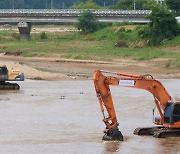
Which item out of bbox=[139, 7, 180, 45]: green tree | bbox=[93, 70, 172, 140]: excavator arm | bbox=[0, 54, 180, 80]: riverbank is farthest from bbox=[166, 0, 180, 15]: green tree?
bbox=[93, 70, 172, 140]: excavator arm

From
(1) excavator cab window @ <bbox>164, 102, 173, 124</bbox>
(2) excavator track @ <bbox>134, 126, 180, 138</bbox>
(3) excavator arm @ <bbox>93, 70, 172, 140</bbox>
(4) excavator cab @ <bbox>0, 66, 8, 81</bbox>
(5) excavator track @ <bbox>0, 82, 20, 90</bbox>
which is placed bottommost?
(5) excavator track @ <bbox>0, 82, 20, 90</bbox>

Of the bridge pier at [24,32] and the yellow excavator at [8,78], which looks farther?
the bridge pier at [24,32]

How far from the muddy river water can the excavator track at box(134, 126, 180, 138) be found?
1.07 ft

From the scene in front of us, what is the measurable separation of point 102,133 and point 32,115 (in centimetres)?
735

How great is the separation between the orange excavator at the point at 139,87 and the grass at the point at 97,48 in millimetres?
35874

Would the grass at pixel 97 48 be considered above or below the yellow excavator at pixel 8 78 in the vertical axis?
below

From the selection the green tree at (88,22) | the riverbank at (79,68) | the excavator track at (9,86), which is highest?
the excavator track at (9,86)

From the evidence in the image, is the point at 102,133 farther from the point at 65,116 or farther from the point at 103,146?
the point at 65,116

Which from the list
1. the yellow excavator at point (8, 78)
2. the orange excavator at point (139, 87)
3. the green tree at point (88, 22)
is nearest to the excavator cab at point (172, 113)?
the orange excavator at point (139, 87)

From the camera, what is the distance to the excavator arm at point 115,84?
31609mm

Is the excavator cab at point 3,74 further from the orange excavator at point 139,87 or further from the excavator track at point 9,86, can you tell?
the orange excavator at point 139,87

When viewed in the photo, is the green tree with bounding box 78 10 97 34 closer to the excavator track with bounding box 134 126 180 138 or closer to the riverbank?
the riverbank

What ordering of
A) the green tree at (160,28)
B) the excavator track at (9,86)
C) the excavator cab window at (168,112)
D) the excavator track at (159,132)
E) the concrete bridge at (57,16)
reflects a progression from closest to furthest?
the excavator cab window at (168,112) → the excavator track at (159,132) → the excavator track at (9,86) → the green tree at (160,28) → the concrete bridge at (57,16)

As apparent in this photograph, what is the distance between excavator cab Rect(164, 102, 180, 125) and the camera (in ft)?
106
